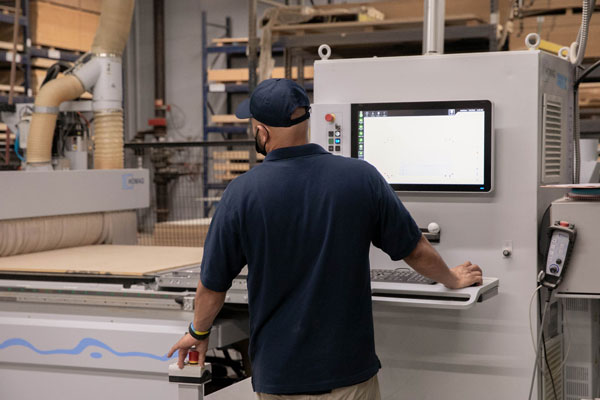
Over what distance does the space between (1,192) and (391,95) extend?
2051 millimetres

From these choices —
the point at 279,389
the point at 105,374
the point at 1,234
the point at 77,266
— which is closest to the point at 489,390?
the point at 279,389

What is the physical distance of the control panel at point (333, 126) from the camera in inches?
117

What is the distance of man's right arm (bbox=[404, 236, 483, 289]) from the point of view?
2.26 metres

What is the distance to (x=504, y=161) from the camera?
2857 millimetres

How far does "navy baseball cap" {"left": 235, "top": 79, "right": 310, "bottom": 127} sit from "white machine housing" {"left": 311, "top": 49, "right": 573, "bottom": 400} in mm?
870

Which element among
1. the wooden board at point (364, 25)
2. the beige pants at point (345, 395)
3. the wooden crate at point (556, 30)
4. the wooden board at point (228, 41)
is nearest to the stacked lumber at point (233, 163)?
the wooden board at point (364, 25)

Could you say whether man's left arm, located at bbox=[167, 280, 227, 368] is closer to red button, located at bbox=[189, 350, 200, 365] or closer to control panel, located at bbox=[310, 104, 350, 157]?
red button, located at bbox=[189, 350, 200, 365]

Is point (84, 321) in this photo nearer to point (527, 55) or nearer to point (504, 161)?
point (504, 161)

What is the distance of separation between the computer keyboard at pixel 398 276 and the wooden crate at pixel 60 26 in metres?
7.05

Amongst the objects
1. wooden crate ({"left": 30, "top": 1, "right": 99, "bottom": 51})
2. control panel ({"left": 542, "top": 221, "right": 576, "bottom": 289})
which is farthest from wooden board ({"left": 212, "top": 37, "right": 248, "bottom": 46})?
control panel ({"left": 542, "top": 221, "right": 576, "bottom": 289})

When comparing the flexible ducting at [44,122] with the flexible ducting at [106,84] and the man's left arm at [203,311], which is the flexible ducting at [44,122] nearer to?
Answer: the flexible ducting at [106,84]

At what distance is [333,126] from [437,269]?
0.89 metres

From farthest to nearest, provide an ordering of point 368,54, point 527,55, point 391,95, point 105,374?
1. point 368,54
2. point 105,374
3. point 391,95
4. point 527,55

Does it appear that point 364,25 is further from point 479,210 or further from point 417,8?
point 479,210
